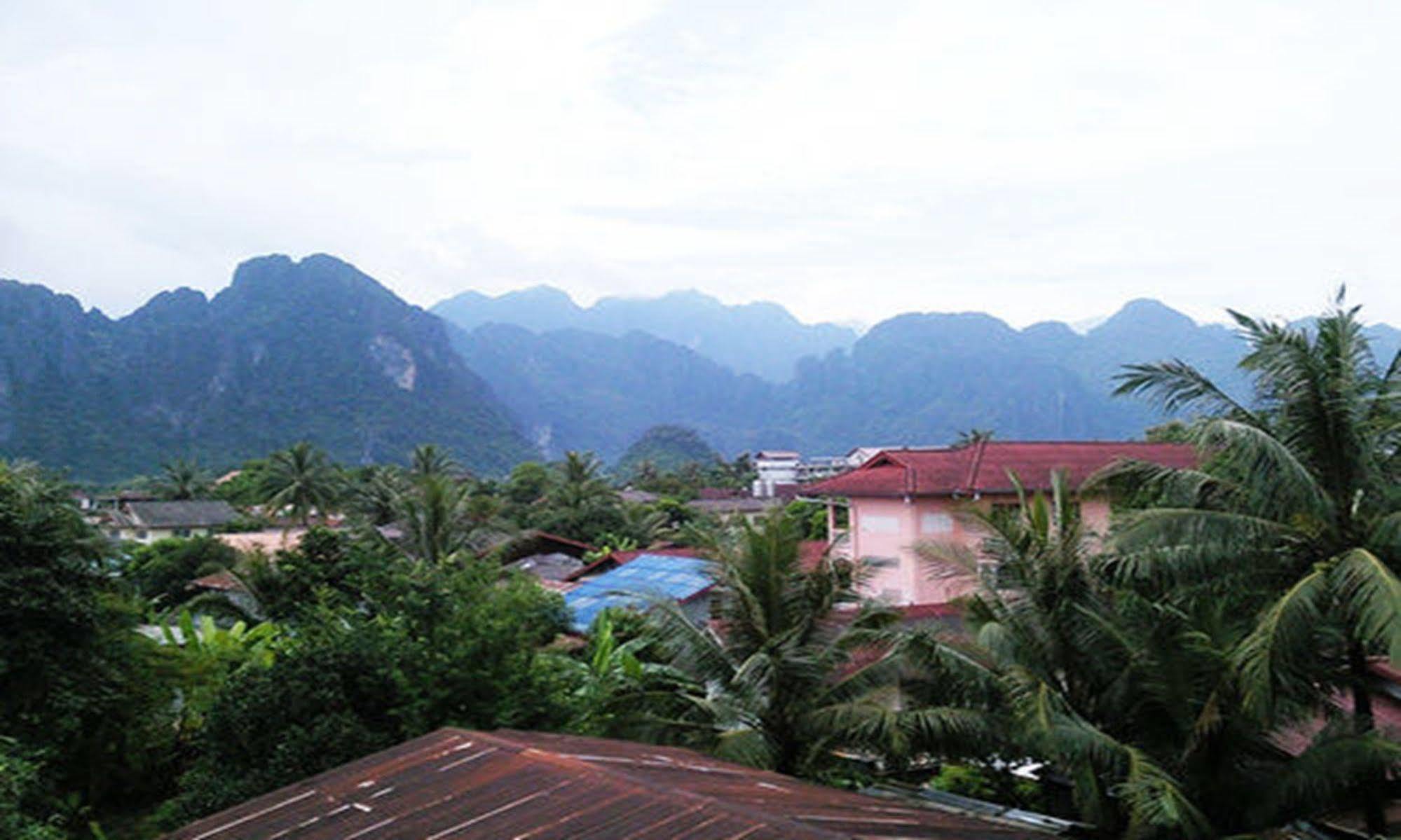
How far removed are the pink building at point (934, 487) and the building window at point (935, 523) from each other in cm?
2

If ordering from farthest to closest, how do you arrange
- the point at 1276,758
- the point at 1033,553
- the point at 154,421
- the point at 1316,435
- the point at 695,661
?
the point at 154,421
the point at 695,661
the point at 1033,553
the point at 1276,758
the point at 1316,435

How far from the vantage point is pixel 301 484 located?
49.0 meters

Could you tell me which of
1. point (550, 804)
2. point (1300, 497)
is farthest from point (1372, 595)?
point (550, 804)

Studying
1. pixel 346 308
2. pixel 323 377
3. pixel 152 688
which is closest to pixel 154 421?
pixel 323 377

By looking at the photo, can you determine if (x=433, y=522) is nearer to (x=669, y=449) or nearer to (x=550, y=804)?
(x=550, y=804)

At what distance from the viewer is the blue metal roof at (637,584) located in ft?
76.1

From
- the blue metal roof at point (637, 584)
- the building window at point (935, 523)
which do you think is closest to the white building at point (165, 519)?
the blue metal roof at point (637, 584)

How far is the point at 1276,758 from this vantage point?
10.7 meters

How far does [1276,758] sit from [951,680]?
131 inches

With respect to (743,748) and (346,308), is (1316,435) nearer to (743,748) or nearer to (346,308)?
(743,748)

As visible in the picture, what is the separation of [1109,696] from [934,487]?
1211cm

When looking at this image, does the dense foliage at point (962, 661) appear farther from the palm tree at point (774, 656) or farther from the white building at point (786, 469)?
the white building at point (786, 469)

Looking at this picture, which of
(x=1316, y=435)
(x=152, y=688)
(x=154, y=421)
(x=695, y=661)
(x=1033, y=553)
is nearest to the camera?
(x=1316, y=435)

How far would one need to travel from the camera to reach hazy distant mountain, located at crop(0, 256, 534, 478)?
96.9 metres
